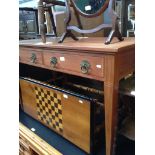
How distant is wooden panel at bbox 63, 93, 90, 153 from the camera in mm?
968

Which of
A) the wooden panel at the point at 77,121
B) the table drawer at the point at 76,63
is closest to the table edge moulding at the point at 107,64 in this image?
the table drawer at the point at 76,63

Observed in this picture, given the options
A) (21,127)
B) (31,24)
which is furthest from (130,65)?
(31,24)

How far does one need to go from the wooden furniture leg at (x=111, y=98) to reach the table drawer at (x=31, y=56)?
19.4 inches

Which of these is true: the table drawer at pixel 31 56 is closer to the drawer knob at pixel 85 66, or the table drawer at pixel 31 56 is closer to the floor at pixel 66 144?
the drawer knob at pixel 85 66

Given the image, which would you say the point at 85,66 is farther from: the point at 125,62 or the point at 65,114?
the point at 65,114

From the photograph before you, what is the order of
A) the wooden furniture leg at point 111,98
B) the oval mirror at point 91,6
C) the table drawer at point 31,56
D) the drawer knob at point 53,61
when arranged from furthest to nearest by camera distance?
the table drawer at point 31,56 < the drawer knob at point 53,61 < the oval mirror at point 91,6 < the wooden furniture leg at point 111,98

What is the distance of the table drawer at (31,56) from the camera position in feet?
3.78

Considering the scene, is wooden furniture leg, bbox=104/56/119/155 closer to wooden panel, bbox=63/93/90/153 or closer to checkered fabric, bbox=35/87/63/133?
wooden panel, bbox=63/93/90/153

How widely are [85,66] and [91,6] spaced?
0.32m

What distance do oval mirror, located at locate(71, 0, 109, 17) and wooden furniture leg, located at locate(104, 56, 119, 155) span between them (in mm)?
282

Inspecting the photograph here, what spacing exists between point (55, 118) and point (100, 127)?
0.29 meters

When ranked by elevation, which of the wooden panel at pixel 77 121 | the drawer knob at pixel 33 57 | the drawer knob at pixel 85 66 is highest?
the drawer knob at pixel 33 57

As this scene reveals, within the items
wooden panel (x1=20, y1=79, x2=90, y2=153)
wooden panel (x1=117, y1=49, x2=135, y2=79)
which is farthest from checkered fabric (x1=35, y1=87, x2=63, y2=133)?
wooden panel (x1=117, y1=49, x2=135, y2=79)

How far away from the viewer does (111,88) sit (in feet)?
2.70
